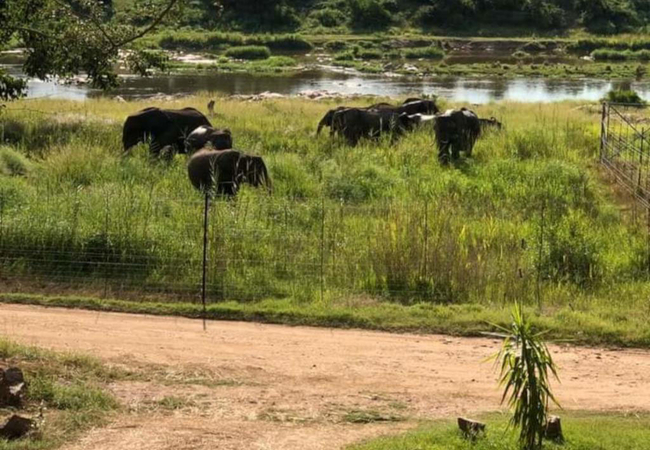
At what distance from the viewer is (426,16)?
104688 millimetres

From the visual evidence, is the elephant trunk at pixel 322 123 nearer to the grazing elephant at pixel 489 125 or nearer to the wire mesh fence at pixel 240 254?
the grazing elephant at pixel 489 125

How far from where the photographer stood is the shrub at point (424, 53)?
300 ft

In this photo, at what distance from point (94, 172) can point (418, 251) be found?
33.3ft

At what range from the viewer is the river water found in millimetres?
57219

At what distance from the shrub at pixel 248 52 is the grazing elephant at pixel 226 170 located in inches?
2741

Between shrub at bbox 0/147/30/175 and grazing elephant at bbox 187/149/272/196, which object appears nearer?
grazing elephant at bbox 187/149/272/196

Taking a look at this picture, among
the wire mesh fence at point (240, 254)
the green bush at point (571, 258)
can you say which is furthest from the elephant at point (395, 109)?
the green bush at point (571, 258)

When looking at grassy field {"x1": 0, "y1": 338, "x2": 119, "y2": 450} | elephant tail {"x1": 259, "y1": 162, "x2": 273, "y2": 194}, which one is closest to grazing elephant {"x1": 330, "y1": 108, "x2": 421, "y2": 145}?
elephant tail {"x1": 259, "y1": 162, "x2": 273, "y2": 194}

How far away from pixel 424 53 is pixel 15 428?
86.4 meters

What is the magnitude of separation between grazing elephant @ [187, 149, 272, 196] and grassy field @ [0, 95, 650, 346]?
42 cm

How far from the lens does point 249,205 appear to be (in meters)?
18.6

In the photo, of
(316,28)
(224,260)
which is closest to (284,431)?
(224,260)

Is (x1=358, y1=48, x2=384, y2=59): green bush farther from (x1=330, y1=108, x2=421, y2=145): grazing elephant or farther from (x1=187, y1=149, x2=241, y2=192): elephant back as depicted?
(x1=187, y1=149, x2=241, y2=192): elephant back

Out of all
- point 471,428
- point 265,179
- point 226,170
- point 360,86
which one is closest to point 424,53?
point 360,86
